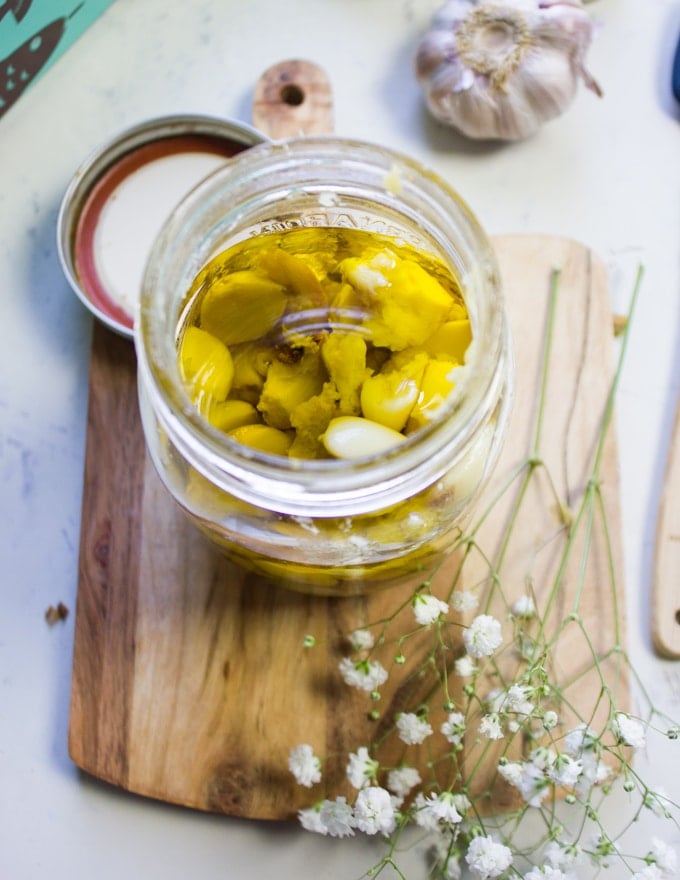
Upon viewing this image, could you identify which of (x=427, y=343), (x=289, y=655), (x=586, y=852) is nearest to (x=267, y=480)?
(x=427, y=343)

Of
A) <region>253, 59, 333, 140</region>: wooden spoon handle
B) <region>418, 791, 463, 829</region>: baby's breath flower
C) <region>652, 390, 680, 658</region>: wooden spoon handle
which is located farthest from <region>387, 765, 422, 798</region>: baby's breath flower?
<region>253, 59, 333, 140</region>: wooden spoon handle

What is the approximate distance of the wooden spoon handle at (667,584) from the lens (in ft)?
3.04

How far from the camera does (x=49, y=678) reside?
96 centimetres

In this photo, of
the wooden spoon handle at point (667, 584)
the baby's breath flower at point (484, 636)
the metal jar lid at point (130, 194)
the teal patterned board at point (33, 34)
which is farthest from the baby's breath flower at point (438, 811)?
the teal patterned board at point (33, 34)

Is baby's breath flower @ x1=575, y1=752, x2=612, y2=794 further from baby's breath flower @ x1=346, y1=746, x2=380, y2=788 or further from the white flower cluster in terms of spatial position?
baby's breath flower @ x1=346, y1=746, x2=380, y2=788

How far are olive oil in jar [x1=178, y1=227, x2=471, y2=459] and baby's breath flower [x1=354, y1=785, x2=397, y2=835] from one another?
32 centimetres

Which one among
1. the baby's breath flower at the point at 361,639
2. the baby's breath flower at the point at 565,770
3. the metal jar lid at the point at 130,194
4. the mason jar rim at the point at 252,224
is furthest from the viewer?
the metal jar lid at the point at 130,194

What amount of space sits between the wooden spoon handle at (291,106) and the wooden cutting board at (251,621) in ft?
0.79

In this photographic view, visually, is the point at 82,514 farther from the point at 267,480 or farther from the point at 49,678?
the point at 267,480

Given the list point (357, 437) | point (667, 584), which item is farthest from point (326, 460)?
point (667, 584)

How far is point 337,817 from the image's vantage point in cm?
81

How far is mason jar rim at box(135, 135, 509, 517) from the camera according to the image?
556mm

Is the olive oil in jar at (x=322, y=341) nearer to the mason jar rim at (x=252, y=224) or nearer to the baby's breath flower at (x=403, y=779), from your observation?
the mason jar rim at (x=252, y=224)

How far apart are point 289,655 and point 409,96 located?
0.63m
